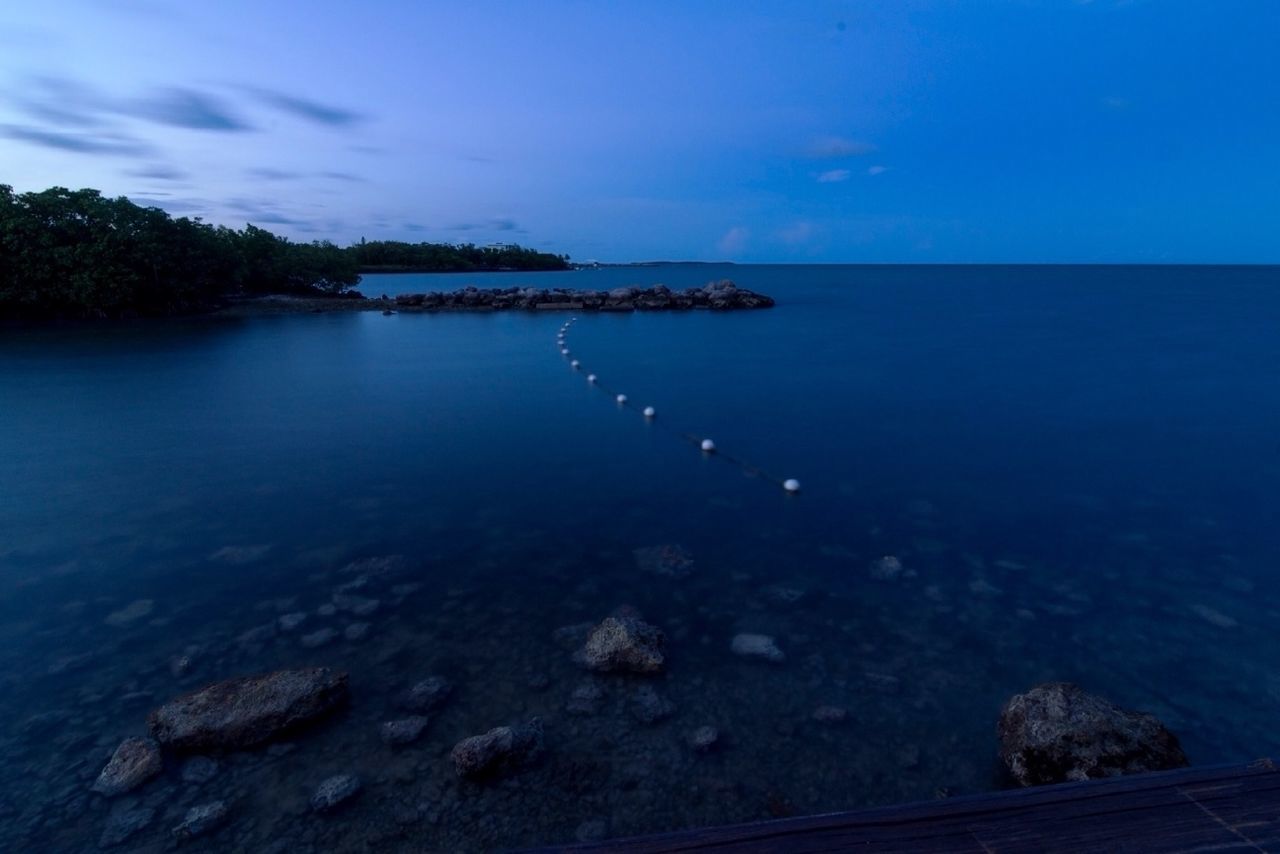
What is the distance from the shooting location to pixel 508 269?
447 ft

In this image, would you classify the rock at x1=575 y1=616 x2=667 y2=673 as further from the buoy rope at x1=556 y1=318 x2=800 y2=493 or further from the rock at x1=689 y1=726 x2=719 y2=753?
the buoy rope at x1=556 y1=318 x2=800 y2=493

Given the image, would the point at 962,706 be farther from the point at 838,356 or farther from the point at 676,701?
the point at 838,356

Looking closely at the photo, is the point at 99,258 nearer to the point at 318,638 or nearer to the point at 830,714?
the point at 318,638

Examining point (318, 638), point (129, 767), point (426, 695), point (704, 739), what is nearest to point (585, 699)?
point (704, 739)

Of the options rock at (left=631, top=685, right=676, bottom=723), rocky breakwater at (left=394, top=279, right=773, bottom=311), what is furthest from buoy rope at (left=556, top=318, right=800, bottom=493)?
rocky breakwater at (left=394, top=279, right=773, bottom=311)

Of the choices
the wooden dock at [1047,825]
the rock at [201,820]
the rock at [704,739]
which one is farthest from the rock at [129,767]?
the rock at [704,739]

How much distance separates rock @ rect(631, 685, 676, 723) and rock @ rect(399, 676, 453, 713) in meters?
1.69

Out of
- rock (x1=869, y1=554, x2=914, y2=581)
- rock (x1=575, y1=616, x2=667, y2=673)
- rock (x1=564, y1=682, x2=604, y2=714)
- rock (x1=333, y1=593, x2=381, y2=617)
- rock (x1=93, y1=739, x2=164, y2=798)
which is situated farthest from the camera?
rock (x1=869, y1=554, x2=914, y2=581)

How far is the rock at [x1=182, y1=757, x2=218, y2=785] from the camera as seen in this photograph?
4.68m

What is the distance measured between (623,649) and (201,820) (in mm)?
3353

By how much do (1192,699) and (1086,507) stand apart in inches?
205

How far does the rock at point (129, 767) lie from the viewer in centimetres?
460

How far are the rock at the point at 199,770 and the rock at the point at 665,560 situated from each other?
4599 mm

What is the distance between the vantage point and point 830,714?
17.6 ft
